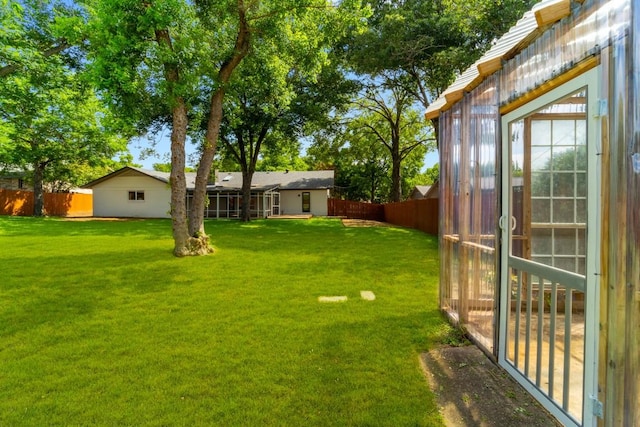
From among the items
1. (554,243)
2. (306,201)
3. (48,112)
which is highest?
(48,112)

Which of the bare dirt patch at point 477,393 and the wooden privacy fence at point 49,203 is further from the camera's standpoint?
the wooden privacy fence at point 49,203

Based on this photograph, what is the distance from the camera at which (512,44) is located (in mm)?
2758

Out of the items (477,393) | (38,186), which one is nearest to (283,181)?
(38,186)

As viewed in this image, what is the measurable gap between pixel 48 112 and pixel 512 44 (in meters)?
25.7

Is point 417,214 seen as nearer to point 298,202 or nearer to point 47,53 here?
point 298,202

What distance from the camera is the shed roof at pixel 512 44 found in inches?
83.2

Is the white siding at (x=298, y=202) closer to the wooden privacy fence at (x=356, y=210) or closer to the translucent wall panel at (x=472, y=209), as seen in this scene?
the wooden privacy fence at (x=356, y=210)

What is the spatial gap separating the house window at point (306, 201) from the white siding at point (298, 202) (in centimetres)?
26

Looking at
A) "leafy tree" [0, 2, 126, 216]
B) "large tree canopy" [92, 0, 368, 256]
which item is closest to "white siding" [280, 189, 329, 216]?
"leafy tree" [0, 2, 126, 216]

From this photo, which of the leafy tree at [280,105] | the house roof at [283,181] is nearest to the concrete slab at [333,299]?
the leafy tree at [280,105]

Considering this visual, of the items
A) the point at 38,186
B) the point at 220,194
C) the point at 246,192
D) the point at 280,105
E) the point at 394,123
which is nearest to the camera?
the point at 280,105

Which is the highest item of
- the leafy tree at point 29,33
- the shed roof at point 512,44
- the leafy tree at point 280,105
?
the leafy tree at point 29,33

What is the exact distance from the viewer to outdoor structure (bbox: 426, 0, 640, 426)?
5.75ft

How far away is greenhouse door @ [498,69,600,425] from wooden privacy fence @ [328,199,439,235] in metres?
10.6
